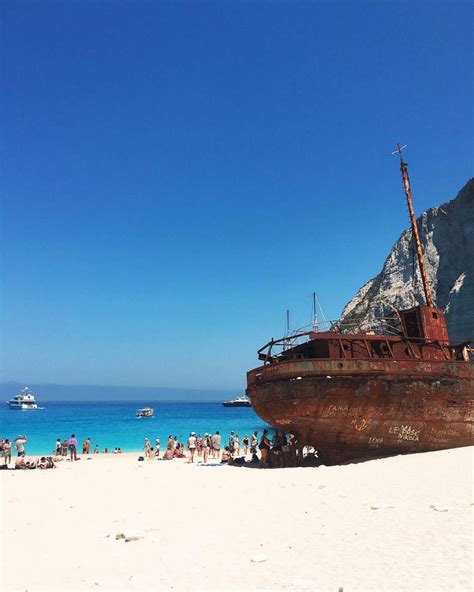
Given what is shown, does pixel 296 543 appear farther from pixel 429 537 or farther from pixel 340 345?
pixel 340 345

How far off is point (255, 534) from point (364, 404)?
8.55 metres

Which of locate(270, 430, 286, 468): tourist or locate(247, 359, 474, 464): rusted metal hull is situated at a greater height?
locate(247, 359, 474, 464): rusted metal hull

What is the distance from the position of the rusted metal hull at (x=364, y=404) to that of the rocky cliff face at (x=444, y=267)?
3566 cm

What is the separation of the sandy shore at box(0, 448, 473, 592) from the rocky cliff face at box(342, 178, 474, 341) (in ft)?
138

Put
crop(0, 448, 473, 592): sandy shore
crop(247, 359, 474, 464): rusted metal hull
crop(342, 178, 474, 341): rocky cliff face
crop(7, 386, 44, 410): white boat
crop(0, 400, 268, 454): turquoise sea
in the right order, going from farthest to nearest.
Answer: crop(7, 386, 44, 410): white boat
crop(342, 178, 474, 341): rocky cliff face
crop(0, 400, 268, 454): turquoise sea
crop(247, 359, 474, 464): rusted metal hull
crop(0, 448, 473, 592): sandy shore

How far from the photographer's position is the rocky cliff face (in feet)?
176

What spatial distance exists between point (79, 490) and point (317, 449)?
25.9ft

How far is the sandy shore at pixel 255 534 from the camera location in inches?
215

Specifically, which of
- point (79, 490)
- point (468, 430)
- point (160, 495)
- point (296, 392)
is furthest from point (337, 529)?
point (468, 430)

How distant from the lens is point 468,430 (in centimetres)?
1664

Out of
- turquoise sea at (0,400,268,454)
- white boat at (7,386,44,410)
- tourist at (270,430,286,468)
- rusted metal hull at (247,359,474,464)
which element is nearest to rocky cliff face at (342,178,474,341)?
turquoise sea at (0,400,268,454)

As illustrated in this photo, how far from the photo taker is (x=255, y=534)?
7320mm

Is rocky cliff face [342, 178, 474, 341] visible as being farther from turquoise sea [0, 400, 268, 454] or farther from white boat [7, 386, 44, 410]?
white boat [7, 386, 44, 410]

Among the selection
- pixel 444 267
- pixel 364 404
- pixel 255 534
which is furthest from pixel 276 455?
pixel 444 267
